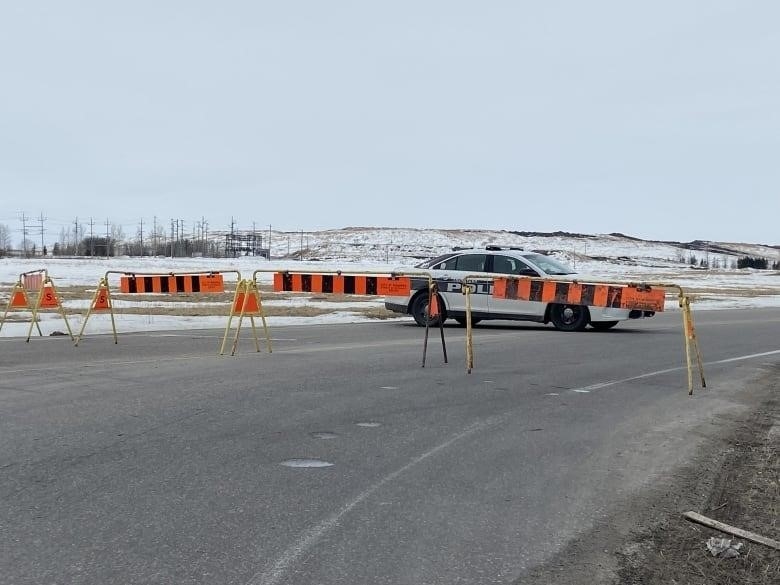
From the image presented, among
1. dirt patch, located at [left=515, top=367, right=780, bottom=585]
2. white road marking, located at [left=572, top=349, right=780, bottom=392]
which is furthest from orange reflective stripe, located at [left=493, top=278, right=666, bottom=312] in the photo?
dirt patch, located at [left=515, top=367, right=780, bottom=585]

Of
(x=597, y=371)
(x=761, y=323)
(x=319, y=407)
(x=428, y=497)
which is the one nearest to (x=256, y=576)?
(x=428, y=497)

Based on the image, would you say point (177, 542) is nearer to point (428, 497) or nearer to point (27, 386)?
point (428, 497)

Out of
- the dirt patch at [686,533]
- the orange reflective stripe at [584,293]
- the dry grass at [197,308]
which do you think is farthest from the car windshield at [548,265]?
the dirt patch at [686,533]

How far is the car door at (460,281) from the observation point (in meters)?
19.7

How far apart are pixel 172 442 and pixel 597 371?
7229 millimetres

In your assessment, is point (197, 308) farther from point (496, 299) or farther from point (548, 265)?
point (548, 265)

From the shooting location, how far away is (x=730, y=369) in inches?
528

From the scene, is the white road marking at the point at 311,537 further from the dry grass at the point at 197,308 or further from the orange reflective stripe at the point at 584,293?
the dry grass at the point at 197,308

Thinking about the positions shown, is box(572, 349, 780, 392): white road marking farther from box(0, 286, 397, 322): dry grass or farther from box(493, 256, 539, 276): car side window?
box(0, 286, 397, 322): dry grass

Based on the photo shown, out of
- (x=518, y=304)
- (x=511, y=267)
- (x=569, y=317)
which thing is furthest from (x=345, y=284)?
(x=569, y=317)

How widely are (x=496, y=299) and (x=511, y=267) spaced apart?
910 millimetres

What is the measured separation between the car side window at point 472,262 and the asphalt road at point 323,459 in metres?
6.71

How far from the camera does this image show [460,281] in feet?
64.5

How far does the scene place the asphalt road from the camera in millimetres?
4461
